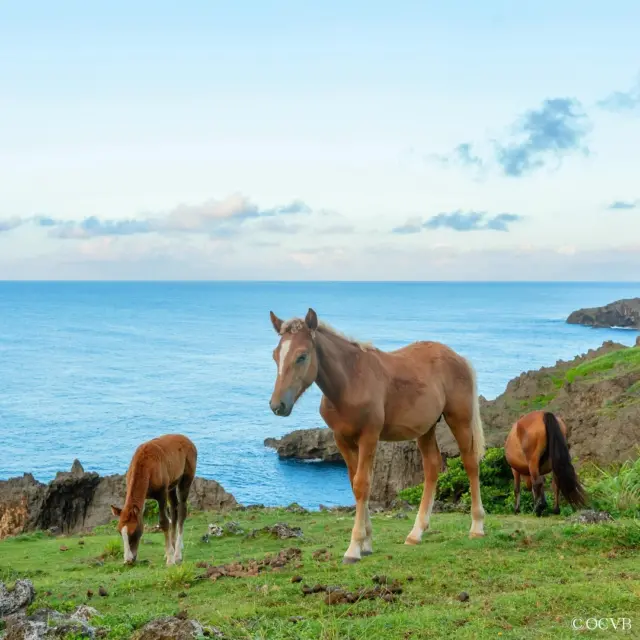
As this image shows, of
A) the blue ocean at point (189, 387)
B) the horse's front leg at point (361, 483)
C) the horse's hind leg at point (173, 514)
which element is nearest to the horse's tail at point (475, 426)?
the horse's front leg at point (361, 483)

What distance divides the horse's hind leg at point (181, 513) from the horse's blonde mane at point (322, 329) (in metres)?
4.95

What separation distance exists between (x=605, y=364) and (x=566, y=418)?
1665 centimetres

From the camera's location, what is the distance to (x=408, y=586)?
7766 mm

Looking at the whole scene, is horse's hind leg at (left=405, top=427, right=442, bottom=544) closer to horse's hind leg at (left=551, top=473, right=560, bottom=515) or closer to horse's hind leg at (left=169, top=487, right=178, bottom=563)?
horse's hind leg at (left=169, top=487, right=178, bottom=563)

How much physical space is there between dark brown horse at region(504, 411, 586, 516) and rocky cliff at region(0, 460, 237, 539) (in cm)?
1430

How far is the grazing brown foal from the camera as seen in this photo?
1116cm

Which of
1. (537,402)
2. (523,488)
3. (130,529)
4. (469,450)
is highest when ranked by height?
(469,450)

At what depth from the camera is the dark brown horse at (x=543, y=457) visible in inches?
557

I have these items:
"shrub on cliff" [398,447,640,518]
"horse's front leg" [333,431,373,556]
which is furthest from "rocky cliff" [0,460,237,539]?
"horse's front leg" [333,431,373,556]

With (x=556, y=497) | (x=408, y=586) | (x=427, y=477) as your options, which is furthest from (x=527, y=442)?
(x=408, y=586)

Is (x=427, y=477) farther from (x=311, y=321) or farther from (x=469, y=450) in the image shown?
(x=311, y=321)

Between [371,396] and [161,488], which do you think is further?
[161,488]

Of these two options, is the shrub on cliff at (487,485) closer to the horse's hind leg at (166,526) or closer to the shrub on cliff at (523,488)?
the shrub on cliff at (523,488)

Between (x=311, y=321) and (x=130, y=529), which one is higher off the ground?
(x=311, y=321)
